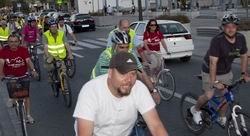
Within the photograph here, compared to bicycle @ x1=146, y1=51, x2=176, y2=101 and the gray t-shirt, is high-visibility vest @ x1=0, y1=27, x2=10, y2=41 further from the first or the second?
the gray t-shirt

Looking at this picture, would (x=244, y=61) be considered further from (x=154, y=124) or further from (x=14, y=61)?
→ (x=14, y=61)

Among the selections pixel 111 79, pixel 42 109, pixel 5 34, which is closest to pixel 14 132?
pixel 42 109

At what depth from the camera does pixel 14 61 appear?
7711mm

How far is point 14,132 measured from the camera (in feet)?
25.8

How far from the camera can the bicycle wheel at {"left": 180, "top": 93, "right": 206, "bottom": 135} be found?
686 centimetres

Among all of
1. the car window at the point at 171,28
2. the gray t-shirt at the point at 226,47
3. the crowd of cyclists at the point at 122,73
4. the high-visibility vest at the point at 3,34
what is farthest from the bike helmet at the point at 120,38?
the high-visibility vest at the point at 3,34

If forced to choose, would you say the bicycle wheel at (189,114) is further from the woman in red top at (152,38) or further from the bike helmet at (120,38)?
the woman in red top at (152,38)

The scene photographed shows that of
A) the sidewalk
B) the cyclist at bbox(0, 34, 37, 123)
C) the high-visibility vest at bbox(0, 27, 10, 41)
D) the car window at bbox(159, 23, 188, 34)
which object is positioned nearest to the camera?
the cyclist at bbox(0, 34, 37, 123)

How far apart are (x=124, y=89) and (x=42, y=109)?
672 cm

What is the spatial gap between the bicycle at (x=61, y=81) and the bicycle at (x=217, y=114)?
3072 mm

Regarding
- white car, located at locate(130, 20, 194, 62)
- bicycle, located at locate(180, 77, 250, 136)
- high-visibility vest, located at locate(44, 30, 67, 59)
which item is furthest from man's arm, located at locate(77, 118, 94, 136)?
white car, located at locate(130, 20, 194, 62)

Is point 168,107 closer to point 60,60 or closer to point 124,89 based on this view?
point 60,60

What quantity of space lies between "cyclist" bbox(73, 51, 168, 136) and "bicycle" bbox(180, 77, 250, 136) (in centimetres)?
229

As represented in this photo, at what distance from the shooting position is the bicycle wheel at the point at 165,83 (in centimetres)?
1009
